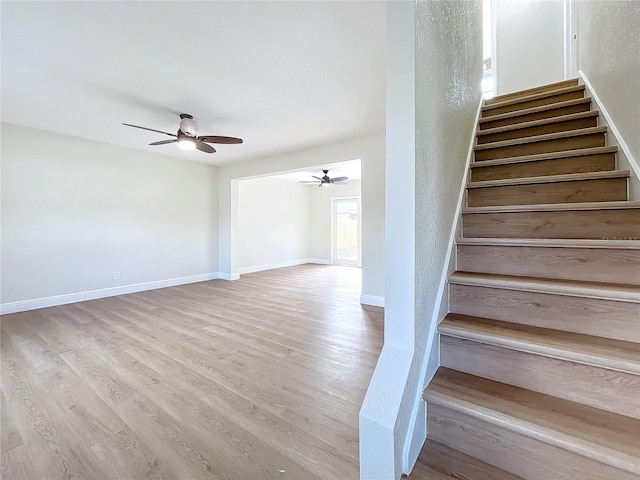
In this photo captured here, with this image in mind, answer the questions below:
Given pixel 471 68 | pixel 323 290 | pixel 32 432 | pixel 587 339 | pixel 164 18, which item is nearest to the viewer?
pixel 587 339

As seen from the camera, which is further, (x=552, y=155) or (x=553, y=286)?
(x=552, y=155)

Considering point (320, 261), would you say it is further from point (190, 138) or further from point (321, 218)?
point (190, 138)

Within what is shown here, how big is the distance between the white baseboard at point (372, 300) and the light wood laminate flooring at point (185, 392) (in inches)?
12.5

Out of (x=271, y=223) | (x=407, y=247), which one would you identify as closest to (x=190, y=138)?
(x=407, y=247)

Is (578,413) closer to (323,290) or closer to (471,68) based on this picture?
(471,68)

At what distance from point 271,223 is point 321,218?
1660mm

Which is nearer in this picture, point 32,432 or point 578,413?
point 578,413

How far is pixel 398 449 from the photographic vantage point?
3.30ft

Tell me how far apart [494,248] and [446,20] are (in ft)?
4.46

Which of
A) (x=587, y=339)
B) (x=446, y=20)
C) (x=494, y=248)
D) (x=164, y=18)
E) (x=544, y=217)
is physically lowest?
(x=587, y=339)

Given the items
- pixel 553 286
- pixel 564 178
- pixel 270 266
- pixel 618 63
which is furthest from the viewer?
pixel 270 266

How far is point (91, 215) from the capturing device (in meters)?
4.37

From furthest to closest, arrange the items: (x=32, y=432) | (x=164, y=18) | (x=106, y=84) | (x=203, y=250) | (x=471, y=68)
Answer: (x=203, y=250), (x=106, y=84), (x=471, y=68), (x=164, y=18), (x=32, y=432)

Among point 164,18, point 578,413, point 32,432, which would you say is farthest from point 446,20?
point 32,432
